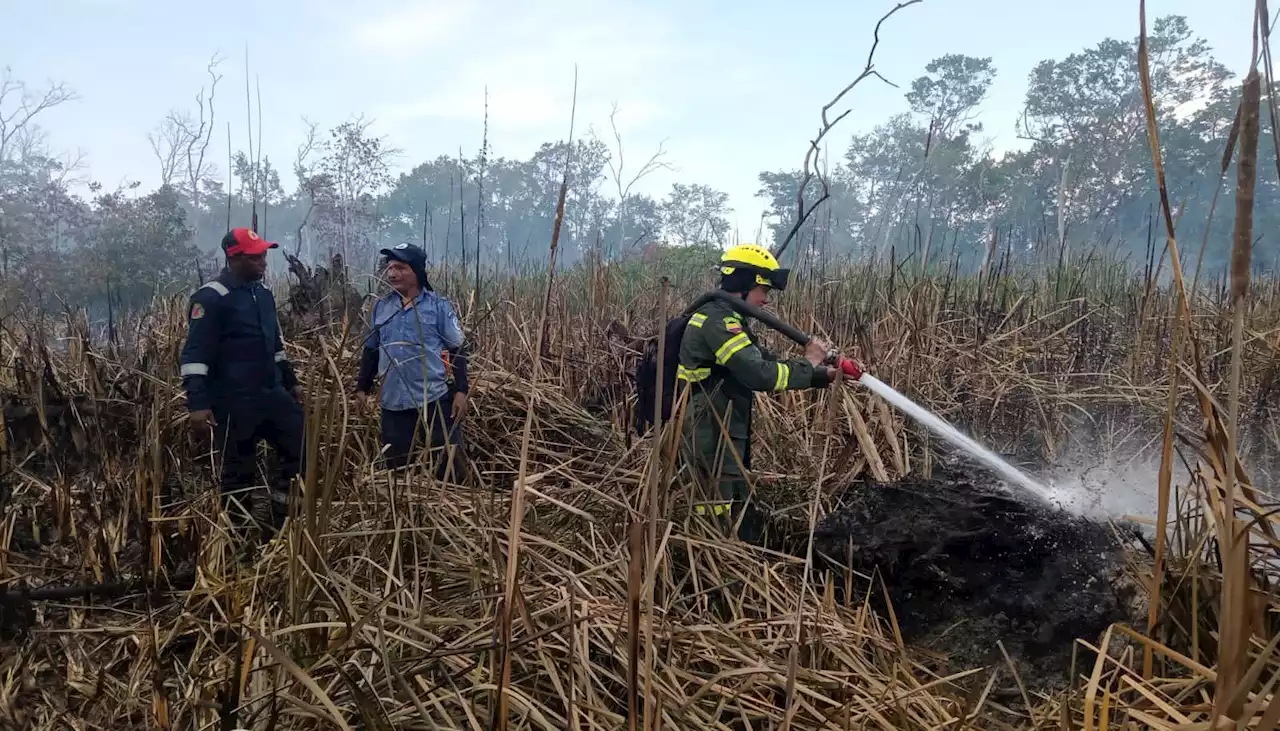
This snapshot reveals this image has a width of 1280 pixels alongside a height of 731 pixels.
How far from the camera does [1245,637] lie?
887 mm

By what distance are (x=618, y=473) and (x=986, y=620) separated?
142 cm

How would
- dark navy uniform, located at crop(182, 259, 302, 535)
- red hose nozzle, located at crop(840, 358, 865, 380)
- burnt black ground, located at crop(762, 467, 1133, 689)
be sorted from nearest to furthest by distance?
burnt black ground, located at crop(762, 467, 1133, 689) → red hose nozzle, located at crop(840, 358, 865, 380) → dark navy uniform, located at crop(182, 259, 302, 535)

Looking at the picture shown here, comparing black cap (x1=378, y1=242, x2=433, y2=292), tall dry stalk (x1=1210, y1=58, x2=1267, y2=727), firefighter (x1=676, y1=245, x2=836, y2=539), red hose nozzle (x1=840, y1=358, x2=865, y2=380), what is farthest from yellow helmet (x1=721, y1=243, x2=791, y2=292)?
tall dry stalk (x1=1210, y1=58, x2=1267, y2=727)

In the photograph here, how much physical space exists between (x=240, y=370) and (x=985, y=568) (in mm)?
3590

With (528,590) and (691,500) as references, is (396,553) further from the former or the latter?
(691,500)

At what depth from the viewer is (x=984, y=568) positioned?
2.65 metres

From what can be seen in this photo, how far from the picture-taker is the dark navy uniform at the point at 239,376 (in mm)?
3461

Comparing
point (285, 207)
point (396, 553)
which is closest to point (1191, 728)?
point (396, 553)

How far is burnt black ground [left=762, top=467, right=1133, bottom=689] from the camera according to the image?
231 cm

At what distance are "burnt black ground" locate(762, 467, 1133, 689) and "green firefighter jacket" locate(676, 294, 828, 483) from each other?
600mm

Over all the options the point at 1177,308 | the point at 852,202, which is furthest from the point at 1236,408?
the point at 852,202

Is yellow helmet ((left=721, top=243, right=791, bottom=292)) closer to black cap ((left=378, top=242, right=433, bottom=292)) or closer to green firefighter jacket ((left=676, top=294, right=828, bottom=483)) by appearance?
green firefighter jacket ((left=676, top=294, right=828, bottom=483))

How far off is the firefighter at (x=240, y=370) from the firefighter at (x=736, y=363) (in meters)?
2.00

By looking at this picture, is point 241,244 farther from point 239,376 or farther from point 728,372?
point 728,372
